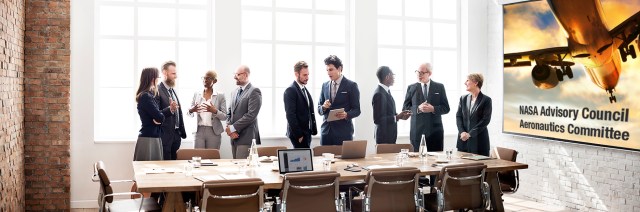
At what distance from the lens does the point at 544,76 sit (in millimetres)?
8914

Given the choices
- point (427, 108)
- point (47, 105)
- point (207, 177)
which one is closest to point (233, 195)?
point (207, 177)

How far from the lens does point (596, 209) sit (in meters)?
8.19

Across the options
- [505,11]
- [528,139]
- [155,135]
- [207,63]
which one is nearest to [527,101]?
[528,139]

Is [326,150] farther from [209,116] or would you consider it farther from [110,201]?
[110,201]

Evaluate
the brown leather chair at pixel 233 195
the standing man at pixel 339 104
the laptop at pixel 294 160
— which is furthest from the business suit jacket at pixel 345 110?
the brown leather chair at pixel 233 195

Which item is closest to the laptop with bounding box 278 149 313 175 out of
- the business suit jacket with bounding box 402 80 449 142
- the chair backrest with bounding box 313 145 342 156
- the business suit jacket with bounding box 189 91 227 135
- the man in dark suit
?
the chair backrest with bounding box 313 145 342 156

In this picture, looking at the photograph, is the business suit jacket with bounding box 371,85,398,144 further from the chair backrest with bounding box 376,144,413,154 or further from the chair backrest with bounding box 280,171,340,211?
the chair backrest with bounding box 280,171,340,211

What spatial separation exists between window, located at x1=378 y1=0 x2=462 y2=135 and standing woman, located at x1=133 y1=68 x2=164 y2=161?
3.99 meters

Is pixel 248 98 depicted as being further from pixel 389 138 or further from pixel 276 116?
pixel 389 138

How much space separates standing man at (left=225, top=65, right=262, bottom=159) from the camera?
26.4 ft

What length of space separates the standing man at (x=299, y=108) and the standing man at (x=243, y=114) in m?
0.40

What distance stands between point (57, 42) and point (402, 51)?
5215 millimetres

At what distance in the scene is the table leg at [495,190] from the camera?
6477 mm

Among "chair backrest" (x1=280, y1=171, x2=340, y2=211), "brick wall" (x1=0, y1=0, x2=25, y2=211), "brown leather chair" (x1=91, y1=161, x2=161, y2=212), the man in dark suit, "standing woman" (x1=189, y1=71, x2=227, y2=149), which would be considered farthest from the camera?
the man in dark suit
